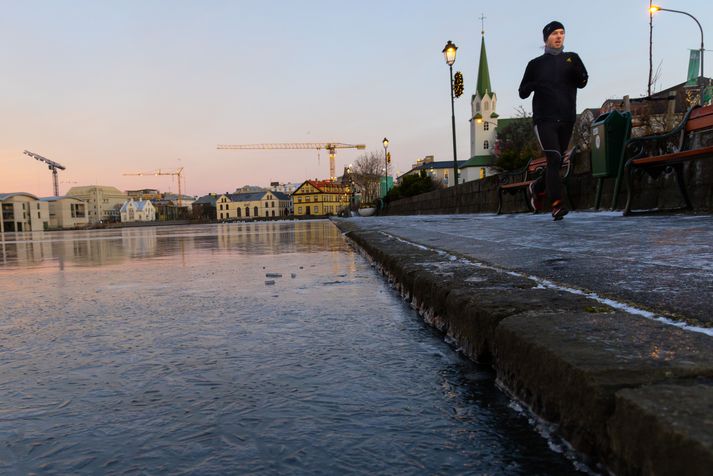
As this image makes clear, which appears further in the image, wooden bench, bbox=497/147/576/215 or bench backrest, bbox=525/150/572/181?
bench backrest, bbox=525/150/572/181

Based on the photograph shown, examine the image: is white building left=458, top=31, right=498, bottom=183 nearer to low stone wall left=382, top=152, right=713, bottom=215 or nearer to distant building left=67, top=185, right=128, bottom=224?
low stone wall left=382, top=152, right=713, bottom=215

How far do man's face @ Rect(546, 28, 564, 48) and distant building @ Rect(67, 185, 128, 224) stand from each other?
566 ft

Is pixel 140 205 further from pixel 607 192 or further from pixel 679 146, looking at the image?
pixel 679 146

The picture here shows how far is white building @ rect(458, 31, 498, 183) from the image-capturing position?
89.1 metres

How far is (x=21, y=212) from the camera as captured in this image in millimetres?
92750

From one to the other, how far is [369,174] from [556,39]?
6470cm

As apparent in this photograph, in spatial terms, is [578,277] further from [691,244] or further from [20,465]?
[20,465]

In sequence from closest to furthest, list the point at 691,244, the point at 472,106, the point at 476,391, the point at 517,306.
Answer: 1. the point at 476,391
2. the point at 517,306
3. the point at 691,244
4. the point at 472,106

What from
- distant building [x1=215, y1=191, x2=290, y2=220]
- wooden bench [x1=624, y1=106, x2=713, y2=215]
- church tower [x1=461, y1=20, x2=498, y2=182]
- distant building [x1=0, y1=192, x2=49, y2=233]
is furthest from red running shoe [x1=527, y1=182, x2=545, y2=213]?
distant building [x1=215, y1=191, x2=290, y2=220]

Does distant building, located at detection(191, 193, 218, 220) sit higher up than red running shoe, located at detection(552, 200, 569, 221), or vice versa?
distant building, located at detection(191, 193, 218, 220)

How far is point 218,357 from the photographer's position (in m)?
1.76

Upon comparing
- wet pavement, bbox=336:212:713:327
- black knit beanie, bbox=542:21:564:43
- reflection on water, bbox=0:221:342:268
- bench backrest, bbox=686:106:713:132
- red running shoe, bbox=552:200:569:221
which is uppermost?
black knit beanie, bbox=542:21:564:43

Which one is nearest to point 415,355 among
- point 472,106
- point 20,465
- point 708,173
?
point 20,465

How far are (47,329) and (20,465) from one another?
4.72ft
